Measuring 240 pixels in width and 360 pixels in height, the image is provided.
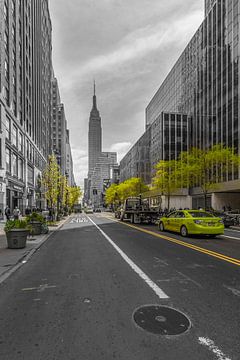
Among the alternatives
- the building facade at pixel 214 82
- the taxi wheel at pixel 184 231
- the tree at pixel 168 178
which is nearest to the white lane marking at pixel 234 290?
the taxi wheel at pixel 184 231

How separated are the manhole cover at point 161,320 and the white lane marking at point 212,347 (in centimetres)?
32

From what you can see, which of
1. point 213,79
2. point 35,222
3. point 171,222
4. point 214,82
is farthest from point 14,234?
point 213,79

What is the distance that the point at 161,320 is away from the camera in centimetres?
398

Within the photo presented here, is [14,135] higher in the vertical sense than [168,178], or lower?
higher

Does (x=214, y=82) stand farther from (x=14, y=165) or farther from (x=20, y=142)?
(x=14, y=165)

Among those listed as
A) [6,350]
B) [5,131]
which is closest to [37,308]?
[6,350]

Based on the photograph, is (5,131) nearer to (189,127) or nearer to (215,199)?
(215,199)

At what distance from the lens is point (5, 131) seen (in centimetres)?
3456

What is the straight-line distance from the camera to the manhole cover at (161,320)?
3684mm

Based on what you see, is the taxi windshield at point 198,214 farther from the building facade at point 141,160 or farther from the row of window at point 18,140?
the building facade at point 141,160

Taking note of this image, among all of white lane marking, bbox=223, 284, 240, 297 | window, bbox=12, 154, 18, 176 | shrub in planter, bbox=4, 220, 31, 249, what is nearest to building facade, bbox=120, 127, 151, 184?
window, bbox=12, 154, 18, 176

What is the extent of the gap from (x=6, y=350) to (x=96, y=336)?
114 centimetres

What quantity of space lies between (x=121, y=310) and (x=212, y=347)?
1.65m

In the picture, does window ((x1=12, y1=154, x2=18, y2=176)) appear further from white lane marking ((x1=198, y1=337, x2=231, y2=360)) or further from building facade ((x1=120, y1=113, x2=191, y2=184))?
white lane marking ((x1=198, y1=337, x2=231, y2=360))
